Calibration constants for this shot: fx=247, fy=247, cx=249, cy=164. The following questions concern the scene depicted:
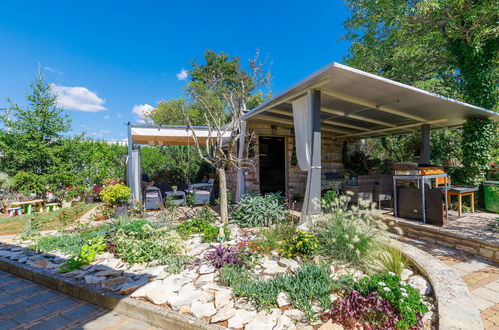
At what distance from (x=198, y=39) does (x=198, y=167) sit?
34.1ft

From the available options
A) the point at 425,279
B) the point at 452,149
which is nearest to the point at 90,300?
the point at 425,279

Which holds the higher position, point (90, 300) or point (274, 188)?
point (274, 188)

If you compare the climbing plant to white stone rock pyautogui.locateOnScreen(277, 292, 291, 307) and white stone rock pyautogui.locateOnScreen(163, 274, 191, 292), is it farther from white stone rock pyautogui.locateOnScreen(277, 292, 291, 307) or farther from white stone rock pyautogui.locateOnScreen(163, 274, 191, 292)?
white stone rock pyautogui.locateOnScreen(163, 274, 191, 292)

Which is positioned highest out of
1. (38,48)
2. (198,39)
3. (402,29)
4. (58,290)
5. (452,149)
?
(198,39)

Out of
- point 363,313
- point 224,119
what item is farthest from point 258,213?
point 224,119

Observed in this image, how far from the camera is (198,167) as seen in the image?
36.6ft

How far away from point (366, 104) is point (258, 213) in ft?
10.1

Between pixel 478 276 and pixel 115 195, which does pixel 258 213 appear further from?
pixel 115 195

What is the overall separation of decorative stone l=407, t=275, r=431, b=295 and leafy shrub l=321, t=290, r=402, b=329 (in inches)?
23.9

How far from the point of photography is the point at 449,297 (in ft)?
7.01

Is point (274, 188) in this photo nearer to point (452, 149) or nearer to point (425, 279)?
point (425, 279)

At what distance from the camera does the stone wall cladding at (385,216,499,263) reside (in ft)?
11.0

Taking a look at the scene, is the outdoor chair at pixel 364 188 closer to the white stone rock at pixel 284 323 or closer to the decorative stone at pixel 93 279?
the white stone rock at pixel 284 323

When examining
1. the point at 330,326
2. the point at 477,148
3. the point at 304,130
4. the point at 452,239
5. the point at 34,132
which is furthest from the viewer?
the point at 34,132
